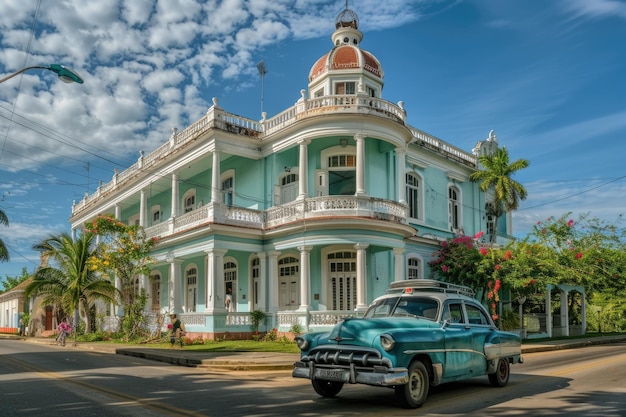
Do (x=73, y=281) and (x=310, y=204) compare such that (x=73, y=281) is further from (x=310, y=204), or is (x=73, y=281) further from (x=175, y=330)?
(x=310, y=204)

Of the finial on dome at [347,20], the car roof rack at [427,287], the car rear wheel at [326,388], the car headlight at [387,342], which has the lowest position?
the car rear wheel at [326,388]

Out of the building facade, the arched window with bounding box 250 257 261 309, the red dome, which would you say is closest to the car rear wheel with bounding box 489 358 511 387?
the building facade

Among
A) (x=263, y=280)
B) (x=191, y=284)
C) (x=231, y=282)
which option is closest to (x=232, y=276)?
(x=231, y=282)

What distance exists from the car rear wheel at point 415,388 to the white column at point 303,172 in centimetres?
1498

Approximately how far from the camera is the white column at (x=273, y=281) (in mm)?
24266

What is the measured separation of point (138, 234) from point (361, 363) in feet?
75.2

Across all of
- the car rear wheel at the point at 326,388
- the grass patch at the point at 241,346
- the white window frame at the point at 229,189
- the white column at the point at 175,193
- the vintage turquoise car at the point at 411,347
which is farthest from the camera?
the white window frame at the point at 229,189

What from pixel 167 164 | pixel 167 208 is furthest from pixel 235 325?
pixel 167 208

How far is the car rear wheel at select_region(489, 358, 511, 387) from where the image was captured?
10602 mm

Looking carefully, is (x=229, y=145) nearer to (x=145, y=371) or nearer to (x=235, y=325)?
(x=235, y=325)

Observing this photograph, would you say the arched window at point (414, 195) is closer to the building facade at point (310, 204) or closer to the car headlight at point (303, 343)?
the building facade at point (310, 204)

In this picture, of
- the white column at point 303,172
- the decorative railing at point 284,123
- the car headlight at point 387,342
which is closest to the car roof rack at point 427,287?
the car headlight at point 387,342

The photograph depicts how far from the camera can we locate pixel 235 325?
23.9 meters

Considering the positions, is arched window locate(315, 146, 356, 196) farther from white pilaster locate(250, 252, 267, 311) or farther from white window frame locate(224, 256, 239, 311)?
white window frame locate(224, 256, 239, 311)
